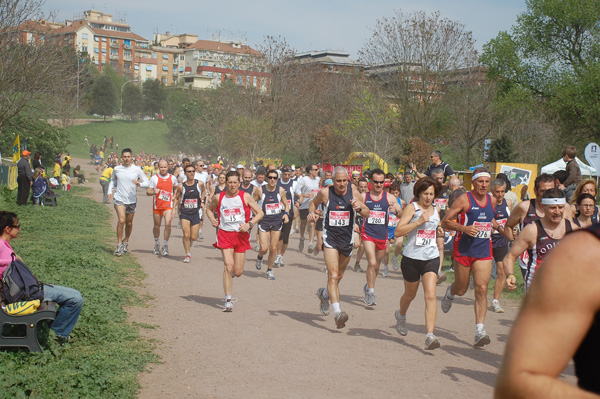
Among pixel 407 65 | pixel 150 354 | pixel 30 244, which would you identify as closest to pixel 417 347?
pixel 150 354

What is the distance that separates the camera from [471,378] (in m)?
7.55

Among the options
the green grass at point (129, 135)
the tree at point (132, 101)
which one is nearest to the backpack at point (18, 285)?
the green grass at point (129, 135)

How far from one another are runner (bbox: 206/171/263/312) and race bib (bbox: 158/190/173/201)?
515 centimetres

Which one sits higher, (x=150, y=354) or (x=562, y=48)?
(x=562, y=48)

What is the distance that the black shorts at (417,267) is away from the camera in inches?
345

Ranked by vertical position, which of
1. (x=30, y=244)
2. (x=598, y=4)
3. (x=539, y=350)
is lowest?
(x=30, y=244)

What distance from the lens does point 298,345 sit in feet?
28.6

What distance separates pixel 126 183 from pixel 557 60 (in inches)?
1396

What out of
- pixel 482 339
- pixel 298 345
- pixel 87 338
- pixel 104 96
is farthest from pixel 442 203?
pixel 104 96

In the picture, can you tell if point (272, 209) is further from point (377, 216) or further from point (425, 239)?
point (425, 239)

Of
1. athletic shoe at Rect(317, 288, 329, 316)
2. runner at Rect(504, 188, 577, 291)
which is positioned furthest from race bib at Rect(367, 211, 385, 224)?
runner at Rect(504, 188, 577, 291)

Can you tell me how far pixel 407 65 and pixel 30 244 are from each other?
3136cm

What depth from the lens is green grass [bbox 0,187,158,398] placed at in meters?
6.27

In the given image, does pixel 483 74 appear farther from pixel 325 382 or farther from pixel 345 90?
pixel 325 382
